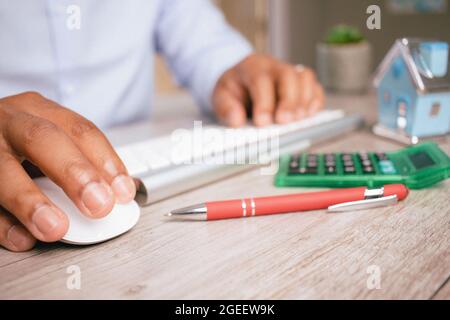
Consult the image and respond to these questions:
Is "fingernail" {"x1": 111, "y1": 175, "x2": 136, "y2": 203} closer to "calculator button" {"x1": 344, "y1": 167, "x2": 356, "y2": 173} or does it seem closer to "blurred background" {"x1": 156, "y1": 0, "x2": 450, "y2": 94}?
"calculator button" {"x1": 344, "y1": 167, "x2": 356, "y2": 173}

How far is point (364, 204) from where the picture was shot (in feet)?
1.28

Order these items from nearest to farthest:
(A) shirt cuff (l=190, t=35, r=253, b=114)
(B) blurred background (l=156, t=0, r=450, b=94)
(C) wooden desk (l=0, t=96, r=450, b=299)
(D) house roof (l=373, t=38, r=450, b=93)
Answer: (C) wooden desk (l=0, t=96, r=450, b=299) < (D) house roof (l=373, t=38, r=450, b=93) < (A) shirt cuff (l=190, t=35, r=253, b=114) < (B) blurred background (l=156, t=0, r=450, b=94)

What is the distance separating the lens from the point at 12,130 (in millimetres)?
356

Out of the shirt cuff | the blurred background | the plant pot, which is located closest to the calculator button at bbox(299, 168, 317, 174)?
the shirt cuff

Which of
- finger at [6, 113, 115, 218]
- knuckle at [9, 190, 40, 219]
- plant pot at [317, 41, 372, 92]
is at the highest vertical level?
finger at [6, 113, 115, 218]

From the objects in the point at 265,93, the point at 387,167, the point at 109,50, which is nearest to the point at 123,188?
the point at 387,167

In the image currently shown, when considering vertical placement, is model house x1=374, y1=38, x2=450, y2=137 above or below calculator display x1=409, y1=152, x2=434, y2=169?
above

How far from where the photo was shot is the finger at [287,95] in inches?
25.0

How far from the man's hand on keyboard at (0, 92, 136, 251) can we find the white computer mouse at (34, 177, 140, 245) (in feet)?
0.04

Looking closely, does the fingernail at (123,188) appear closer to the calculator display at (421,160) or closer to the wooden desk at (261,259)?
the wooden desk at (261,259)

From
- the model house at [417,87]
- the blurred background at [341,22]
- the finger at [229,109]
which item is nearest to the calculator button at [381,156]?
the model house at [417,87]

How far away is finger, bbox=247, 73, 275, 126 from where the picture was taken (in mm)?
636

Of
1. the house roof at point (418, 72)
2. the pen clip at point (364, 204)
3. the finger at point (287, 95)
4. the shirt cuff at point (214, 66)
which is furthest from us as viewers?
the shirt cuff at point (214, 66)

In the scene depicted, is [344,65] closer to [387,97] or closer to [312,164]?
[387,97]
